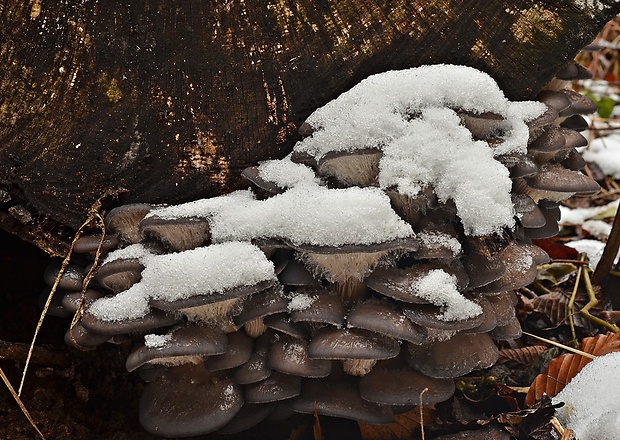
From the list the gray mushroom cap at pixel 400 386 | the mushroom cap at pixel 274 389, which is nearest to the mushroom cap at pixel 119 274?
the mushroom cap at pixel 274 389

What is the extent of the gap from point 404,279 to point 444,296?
0.54ft

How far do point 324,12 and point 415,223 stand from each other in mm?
969

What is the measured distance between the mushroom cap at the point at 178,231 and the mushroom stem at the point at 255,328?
383 millimetres

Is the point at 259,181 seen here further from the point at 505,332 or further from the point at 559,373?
the point at 559,373

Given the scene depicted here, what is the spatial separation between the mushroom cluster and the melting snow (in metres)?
0.38

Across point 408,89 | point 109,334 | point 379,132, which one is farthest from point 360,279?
point 109,334

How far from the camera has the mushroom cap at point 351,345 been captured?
7.27 ft

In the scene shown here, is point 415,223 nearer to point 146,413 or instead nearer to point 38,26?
point 146,413

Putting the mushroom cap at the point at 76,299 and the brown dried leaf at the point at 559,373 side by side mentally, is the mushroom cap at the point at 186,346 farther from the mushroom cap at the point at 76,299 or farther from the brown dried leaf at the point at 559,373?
the brown dried leaf at the point at 559,373

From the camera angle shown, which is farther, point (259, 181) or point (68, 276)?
point (68, 276)

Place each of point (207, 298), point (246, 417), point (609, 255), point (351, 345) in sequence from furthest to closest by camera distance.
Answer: point (609, 255), point (246, 417), point (351, 345), point (207, 298)

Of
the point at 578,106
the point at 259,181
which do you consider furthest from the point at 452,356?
the point at 578,106

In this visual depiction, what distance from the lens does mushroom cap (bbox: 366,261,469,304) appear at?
2.27 meters

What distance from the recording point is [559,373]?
9.41 feet
